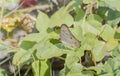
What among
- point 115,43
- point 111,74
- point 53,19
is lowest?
point 111,74

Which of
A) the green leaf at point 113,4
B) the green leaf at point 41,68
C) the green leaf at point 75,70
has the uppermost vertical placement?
the green leaf at point 113,4

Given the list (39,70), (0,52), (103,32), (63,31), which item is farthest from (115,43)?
(0,52)

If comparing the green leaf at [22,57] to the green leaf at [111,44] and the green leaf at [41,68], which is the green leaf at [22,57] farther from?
the green leaf at [111,44]

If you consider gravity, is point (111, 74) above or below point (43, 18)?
below

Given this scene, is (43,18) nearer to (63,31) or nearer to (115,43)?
(63,31)

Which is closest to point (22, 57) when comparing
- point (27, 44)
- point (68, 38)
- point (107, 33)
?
point (27, 44)

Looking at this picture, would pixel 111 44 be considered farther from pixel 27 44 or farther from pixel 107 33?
pixel 27 44

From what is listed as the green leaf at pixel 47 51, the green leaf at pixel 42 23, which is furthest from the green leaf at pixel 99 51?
the green leaf at pixel 42 23
